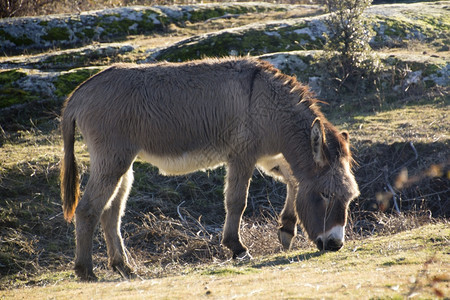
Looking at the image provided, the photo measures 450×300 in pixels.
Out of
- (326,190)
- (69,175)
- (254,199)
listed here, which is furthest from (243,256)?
(254,199)

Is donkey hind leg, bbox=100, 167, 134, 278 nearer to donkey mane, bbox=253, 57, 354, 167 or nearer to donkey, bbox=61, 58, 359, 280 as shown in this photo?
donkey, bbox=61, 58, 359, 280

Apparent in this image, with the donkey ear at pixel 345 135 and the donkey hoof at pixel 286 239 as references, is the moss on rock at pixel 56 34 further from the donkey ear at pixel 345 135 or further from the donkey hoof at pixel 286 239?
the donkey ear at pixel 345 135

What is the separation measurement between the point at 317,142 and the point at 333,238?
3.50ft

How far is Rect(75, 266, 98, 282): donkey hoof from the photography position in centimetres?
581

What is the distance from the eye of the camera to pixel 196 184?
897cm

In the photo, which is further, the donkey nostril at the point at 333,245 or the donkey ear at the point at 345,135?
the donkey ear at the point at 345,135

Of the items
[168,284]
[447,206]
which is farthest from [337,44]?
[168,284]

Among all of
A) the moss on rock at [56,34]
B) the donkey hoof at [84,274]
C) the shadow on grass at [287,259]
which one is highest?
the moss on rock at [56,34]

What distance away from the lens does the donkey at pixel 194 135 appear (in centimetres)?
595

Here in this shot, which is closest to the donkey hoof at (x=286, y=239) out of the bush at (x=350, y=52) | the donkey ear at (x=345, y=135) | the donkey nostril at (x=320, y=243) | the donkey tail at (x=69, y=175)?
the donkey nostril at (x=320, y=243)

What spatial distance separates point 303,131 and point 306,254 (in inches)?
56.1

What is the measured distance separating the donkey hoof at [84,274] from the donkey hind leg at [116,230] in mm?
333

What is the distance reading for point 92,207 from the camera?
5898mm

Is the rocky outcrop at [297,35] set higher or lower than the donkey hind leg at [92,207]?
higher
